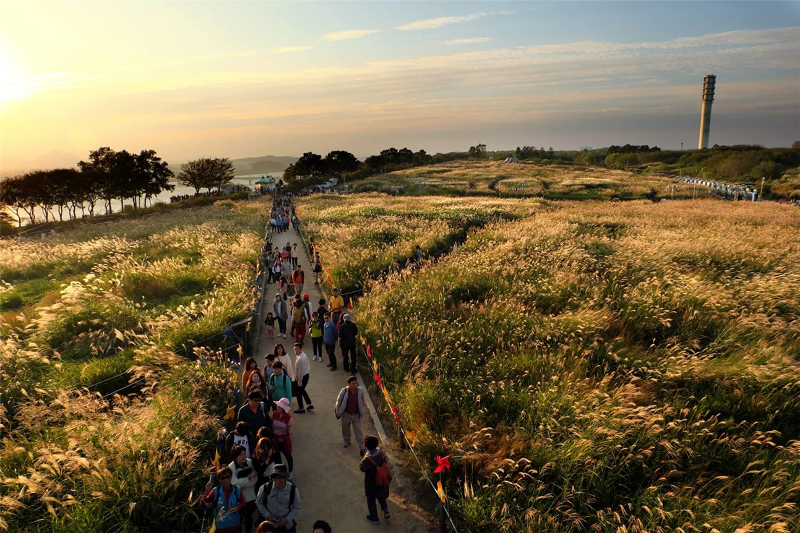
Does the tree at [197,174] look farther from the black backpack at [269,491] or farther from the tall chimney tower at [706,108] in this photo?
the tall chimney tower at [706,108]

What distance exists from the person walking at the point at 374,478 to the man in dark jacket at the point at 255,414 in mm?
2121

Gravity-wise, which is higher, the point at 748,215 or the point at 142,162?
the point at 142,162

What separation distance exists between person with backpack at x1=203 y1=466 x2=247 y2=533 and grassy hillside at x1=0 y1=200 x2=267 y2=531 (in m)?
0.46

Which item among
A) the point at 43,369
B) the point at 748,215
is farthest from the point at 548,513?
the point at 748,215

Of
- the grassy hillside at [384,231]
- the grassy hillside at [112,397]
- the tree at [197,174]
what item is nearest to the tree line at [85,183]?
the tree at [197,174]

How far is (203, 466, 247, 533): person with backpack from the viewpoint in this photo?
5496 millimetres

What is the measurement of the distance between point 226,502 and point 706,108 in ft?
581

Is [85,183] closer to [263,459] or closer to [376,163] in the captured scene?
[263,459]

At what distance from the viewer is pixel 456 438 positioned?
7258 millimetres

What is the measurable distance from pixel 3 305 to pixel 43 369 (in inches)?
328

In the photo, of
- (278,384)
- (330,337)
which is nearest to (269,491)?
(278,384)

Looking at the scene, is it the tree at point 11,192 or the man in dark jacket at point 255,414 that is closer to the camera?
the man in dark jacket at point 255,414

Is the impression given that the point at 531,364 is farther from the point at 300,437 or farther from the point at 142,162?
the point at 142,162

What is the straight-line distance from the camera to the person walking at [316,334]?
37.6 feet
